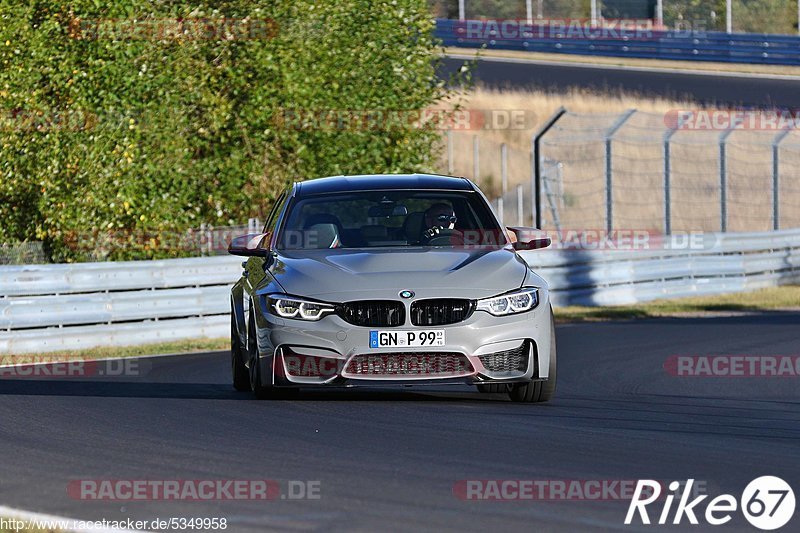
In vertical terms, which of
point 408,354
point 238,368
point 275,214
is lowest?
point 238,368

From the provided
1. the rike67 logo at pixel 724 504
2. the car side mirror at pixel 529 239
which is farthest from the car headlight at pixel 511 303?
the rike67 logo at pixel 724 504

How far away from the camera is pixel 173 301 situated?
18.3 meters

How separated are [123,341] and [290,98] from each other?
6330 mm

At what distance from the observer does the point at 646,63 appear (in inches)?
1996

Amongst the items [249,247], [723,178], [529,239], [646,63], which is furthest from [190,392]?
[646,63]

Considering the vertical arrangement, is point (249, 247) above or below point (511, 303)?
above

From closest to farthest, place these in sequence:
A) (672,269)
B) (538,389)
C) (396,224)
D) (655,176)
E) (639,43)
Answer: (538,389), (396,224), (672,269), (655,176), (639,43)

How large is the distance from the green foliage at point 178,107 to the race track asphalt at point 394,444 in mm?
8350

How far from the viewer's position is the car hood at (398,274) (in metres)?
9.84

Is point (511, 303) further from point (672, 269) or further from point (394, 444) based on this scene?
point (672, 269)

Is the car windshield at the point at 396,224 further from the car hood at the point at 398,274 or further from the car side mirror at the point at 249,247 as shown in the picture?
the car hood at the point at 398,274

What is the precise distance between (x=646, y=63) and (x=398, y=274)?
42093 millimetres

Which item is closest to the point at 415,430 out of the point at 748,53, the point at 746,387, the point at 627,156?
the point at 746,387

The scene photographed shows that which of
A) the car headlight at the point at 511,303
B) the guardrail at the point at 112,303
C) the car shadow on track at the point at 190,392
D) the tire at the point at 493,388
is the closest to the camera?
the car headlight at the point at 511,303
